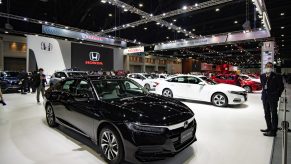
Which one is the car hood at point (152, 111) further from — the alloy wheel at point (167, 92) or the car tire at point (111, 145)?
the alloy wheel at point (167, 92)

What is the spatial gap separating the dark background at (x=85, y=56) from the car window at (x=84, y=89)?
17239mm

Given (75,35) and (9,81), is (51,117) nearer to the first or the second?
(9,81)

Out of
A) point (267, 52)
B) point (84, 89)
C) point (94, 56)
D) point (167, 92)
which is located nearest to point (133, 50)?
point (94, 56)

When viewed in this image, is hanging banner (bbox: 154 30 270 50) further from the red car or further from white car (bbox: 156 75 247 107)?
white car (bbox: 156 75 247 107)

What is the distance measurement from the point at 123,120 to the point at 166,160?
39.0 inches

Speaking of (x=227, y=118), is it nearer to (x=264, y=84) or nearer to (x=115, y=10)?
(x=264, y=84)

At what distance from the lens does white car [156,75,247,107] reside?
7164 mm

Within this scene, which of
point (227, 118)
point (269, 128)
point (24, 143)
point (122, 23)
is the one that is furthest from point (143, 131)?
point (122, 23)

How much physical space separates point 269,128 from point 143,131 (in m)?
3.29

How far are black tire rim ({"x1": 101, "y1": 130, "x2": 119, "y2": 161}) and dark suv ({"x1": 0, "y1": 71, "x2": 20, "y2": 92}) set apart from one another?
11.4m

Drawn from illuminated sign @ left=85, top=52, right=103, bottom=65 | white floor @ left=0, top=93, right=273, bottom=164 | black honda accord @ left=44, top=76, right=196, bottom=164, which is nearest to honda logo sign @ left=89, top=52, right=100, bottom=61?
illuminated sign @ left=85, top=52, right=103, bottom=65

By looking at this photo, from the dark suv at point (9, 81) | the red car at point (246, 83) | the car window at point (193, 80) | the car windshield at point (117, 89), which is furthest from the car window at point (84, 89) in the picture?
the red car at point (246, 83)

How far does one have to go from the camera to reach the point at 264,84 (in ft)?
13.1

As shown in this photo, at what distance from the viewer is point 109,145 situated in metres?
2.77
